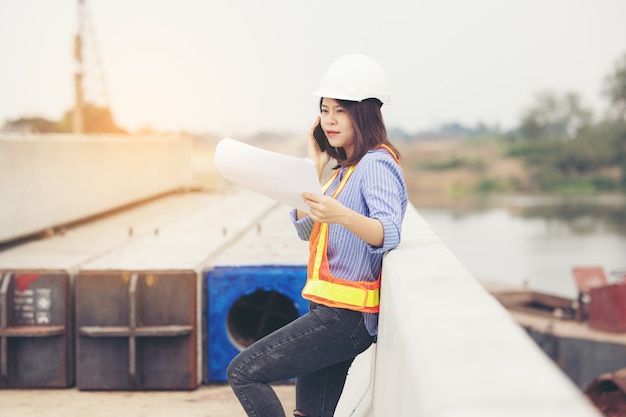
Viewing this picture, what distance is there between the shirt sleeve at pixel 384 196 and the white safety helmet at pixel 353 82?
0.87ft

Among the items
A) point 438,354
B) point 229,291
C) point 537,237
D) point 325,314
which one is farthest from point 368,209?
point 537,237

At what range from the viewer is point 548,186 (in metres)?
101

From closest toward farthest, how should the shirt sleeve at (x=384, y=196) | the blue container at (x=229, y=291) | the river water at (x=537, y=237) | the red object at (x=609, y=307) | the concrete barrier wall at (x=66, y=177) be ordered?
1. the shirt sleeve at (x=384, y=196)
2. the blue container at (x=229, y=291)
3. the concrete barrier wall at (x=66, y=177)
4. the red object at (x=609, y=307)
5. the river water at (x=537, y=237)

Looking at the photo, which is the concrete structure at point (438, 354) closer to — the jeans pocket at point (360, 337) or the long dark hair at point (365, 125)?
the jeans pocket at point (360, 337)

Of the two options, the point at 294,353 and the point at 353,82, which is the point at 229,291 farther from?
the point at 353,82

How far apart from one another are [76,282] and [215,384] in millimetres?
1192

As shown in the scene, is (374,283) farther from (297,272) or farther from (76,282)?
(76,282)

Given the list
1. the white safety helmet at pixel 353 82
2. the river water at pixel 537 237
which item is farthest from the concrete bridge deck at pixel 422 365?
the river water at pixel 537 237

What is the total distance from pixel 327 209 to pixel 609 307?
1767 cm

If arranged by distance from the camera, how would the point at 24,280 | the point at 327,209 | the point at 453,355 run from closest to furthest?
the point at 453,355 → the point at 327,209 → the point at 24,280

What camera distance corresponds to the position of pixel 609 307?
66.0ft

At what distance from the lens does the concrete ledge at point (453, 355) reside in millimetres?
2023

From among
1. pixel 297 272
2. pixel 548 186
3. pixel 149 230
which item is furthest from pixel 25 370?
pixel 548 186

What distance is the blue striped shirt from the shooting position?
3.84m
